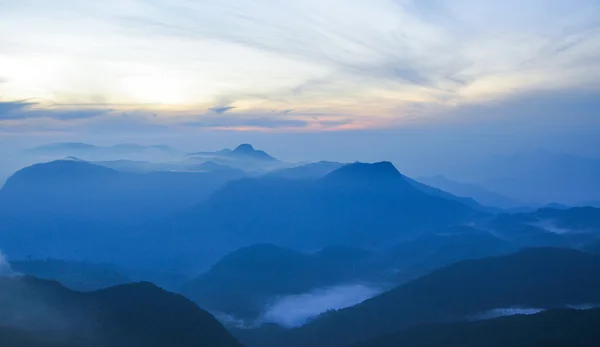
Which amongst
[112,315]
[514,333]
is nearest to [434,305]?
[514,333]

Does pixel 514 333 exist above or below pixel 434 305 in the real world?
above

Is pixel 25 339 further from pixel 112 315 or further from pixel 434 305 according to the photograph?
pixel 434 305

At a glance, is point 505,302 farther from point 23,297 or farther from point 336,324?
point 23,297

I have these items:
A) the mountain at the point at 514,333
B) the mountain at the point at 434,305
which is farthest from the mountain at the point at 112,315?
the mountain at the point at 514,333

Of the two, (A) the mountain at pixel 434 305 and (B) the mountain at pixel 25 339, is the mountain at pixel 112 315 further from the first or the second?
(A) the mountain at pixel 434 305

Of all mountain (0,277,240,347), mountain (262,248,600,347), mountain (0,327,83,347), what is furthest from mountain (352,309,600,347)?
mountain (0,327,83,347)

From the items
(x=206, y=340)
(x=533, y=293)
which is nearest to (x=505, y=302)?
(x=533, y=293)

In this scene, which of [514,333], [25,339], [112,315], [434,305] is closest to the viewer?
[25,339]
